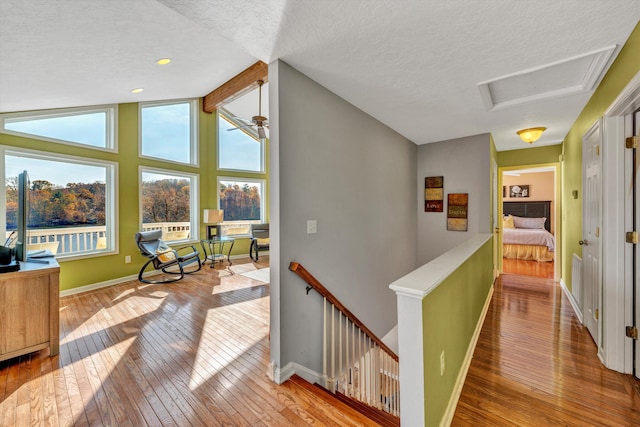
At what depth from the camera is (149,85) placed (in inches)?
139

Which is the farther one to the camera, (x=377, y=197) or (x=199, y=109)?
(x=199, y=109)

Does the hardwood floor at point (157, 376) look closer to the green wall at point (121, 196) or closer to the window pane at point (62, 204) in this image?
the green wall at point (121, 196)

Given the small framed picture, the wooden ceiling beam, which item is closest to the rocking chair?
the wooden ceiling beam

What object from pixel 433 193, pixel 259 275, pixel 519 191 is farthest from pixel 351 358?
pixel 519 191

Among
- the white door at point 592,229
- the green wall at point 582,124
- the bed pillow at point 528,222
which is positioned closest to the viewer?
the green wall at point 582,124

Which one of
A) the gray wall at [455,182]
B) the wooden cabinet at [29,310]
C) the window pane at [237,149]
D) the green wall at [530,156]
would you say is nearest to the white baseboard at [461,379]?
the gray wall at [455,182]

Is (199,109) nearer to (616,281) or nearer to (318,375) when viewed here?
(318,375)

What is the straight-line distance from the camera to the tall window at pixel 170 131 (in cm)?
490

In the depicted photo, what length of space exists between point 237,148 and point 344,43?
18.1 ft

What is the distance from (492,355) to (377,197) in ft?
6.36

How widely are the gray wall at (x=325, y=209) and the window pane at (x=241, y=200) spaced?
14.5ft

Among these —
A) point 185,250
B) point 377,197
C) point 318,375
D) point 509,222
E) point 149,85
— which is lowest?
point 318,375

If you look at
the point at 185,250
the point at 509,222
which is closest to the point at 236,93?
the point at 185,250

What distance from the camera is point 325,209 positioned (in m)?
2.36
